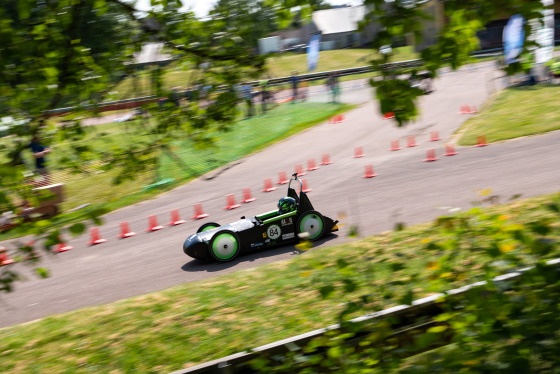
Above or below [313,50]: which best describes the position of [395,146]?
below

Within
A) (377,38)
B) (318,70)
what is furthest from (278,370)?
(318,70)

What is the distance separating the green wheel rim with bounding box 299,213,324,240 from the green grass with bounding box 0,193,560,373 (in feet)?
4.49

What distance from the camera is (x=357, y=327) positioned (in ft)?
12.4

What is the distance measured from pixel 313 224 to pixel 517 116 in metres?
12.0

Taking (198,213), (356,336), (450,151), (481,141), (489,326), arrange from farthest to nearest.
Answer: (481,141), (450,151), (198,213), (356,336), (489,326)

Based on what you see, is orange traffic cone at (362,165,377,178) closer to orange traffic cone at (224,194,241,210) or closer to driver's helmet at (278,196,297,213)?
orange traffic cone at (224,194,241,210)

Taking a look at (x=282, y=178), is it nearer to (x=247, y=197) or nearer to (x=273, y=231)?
(x=247, y=197)

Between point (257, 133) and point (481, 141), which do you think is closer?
point (481, 141)

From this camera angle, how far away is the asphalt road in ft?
34.7

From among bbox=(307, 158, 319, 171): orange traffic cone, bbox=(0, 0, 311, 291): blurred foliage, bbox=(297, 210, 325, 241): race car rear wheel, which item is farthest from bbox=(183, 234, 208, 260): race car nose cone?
bbox=(307, 158, 319, 171): orange traffic cone

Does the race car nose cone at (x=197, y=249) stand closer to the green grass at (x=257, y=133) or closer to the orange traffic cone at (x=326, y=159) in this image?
the orange traffic cone at (x=326, y=159)

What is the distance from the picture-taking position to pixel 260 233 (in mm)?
11047

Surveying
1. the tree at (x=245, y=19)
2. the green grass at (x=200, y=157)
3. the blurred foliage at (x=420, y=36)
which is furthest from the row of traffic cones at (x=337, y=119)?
the blurred foliage at (x=420, y=36)

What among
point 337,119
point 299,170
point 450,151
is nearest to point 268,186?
point 299,170
